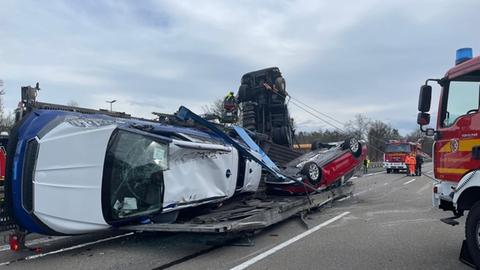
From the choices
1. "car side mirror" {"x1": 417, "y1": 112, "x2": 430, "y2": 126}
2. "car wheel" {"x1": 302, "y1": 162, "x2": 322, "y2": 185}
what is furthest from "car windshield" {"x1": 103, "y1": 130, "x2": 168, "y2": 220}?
"car wheel" {"x1": 302, "y1": 162, "x2": 322, "y2": 185}

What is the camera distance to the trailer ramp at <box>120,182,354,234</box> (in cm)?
648

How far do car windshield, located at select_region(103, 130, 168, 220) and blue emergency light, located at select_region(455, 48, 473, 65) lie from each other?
435cm

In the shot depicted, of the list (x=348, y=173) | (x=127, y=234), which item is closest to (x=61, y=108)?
(x=127, y=234)

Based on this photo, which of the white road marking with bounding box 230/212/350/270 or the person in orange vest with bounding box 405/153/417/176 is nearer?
the white road marking with bounding box 230/212/350/270

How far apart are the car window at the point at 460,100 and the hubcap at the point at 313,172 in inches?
181

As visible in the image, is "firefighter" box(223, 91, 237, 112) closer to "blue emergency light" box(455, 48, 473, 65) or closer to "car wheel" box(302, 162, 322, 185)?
"car wheel" box(302, 162, 322, 185)

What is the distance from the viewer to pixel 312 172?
1067cm

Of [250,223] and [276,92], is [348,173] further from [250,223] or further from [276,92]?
[250,223]

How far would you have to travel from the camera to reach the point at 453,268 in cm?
568

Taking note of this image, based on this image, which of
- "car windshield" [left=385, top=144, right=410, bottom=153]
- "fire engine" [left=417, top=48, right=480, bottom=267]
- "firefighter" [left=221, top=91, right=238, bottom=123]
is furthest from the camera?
"car windshield" [left=385, top=144, right=410, bottom=153]

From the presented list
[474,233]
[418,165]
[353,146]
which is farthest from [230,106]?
[418,165]

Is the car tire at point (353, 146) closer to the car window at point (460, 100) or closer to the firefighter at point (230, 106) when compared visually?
the firefighter at point (230, 106)

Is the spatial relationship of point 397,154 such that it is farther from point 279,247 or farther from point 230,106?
point 279,247

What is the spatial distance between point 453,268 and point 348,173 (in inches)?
270
